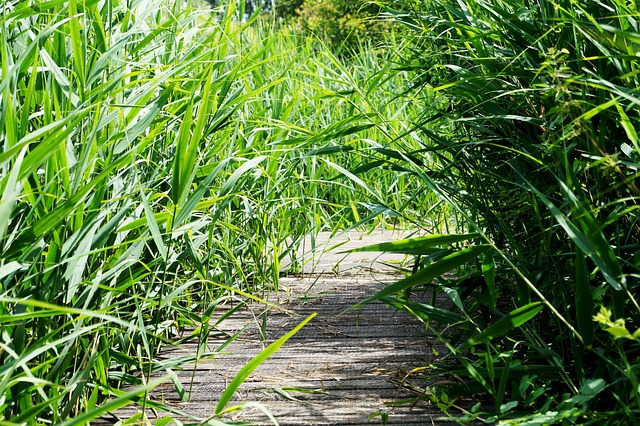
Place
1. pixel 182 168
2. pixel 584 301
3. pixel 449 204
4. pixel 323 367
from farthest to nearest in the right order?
pixel 323 367
pixel 449 204
pixel 182 168
pixel 584 301

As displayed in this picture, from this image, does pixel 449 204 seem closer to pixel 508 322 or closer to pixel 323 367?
pixel 508 322

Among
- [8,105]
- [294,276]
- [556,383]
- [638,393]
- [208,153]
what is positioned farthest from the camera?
[294,276]

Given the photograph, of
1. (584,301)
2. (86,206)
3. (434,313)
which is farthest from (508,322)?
(86,206)

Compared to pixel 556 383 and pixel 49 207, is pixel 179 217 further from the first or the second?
pixel 556 383

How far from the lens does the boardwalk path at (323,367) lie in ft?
5.50

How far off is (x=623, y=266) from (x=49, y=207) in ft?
3.78

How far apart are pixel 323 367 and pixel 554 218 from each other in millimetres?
728

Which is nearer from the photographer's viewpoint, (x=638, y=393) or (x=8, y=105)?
(x=638, y=393)

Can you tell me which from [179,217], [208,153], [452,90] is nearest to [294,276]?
[208,153]

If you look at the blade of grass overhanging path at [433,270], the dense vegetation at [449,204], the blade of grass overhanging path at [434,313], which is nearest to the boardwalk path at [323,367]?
the dense vegetation at [449,204]

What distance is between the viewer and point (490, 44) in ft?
6.28

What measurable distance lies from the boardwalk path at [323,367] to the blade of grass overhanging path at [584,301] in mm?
416

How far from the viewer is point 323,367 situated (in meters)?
2.01

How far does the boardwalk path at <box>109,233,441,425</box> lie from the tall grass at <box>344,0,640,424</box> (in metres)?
0.16
